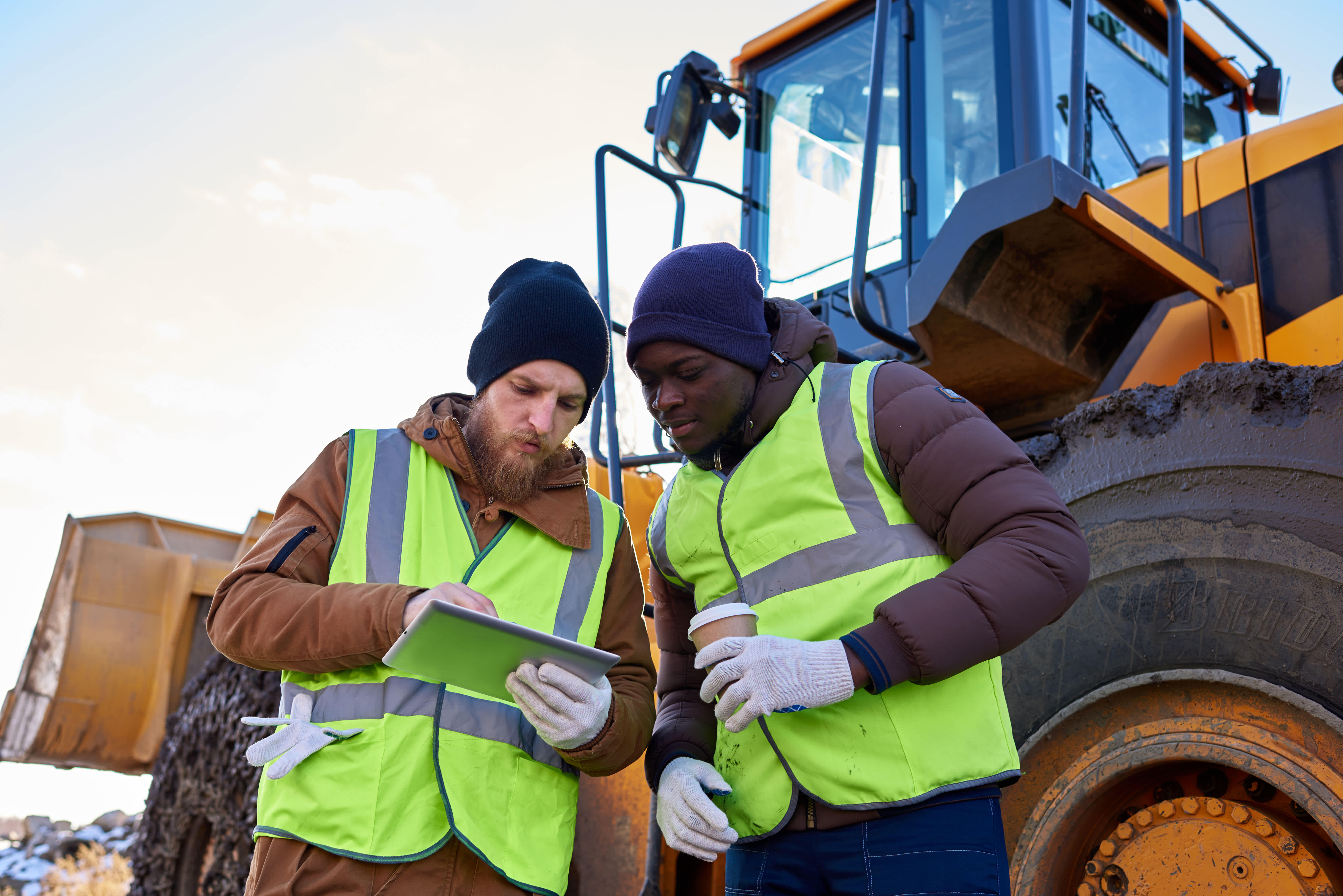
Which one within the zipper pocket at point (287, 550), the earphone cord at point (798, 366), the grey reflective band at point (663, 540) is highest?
the earphone cord at point (798, 366)

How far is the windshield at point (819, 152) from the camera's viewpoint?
358cm

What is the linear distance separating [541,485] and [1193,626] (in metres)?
1.25

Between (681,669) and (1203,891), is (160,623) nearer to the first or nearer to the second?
(681,669)

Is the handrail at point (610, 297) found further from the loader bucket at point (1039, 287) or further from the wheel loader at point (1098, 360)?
the loader bucket at point (1039, 287)

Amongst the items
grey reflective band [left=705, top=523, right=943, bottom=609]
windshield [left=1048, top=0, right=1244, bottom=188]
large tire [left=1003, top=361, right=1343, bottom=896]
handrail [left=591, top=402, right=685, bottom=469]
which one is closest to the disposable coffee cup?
grey reflective band [left=705, top=523, right=943, bottom=609]

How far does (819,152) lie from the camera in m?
4.04

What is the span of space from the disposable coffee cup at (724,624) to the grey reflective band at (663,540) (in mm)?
361

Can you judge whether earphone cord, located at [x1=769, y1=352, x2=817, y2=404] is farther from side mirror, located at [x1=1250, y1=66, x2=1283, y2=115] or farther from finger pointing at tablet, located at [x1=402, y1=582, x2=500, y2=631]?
side mirror, located at [x1=1250, y1=66, x2=1283, y2=115]

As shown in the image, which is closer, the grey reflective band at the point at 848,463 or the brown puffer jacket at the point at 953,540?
the brown puffer jacket at the point at 953,540

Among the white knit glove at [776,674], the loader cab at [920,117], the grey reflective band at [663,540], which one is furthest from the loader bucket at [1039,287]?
the white knit glove at [776,674]

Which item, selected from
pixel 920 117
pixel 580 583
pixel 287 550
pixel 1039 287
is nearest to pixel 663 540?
pixel 580 583

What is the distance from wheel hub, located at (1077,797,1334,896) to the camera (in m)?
1.76

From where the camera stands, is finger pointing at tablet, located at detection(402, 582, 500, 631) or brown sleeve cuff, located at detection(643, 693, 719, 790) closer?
finger pointing at tablet, located at detection(402, 582, 500, 631)

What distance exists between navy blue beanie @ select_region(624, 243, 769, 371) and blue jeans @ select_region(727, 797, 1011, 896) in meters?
0.78
